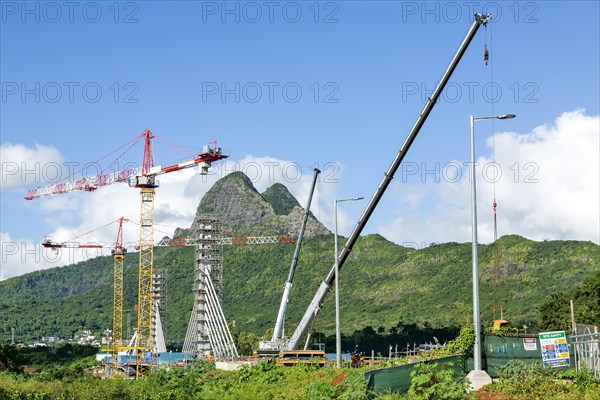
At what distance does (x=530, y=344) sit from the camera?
94.4ft

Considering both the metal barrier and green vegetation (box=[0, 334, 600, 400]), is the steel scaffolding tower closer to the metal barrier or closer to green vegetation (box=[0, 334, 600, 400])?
green vegetation (box=[0, 334, 600, 400])

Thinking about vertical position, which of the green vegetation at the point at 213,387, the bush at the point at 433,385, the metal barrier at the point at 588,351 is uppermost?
the metal barrier at the point at 588,351

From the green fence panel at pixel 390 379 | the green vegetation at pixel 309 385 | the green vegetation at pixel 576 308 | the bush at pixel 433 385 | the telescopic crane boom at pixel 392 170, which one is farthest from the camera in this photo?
the green vegetation at pixel 576 308

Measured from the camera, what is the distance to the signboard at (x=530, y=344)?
28703 mm

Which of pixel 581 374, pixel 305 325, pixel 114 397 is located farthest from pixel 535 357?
pixel 305 325

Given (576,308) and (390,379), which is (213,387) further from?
(576,308)

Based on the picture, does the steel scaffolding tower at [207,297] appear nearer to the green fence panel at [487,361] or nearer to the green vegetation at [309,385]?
the green vegetation at [309,385]

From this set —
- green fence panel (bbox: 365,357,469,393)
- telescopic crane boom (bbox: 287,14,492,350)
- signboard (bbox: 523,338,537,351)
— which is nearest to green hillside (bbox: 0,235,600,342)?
telescopic crane boom (bbox: 287,14,492,350)

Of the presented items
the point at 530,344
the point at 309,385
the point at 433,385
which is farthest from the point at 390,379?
the point at 309,385

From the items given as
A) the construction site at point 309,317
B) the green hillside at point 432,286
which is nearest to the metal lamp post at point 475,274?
the construction site at point 309,317

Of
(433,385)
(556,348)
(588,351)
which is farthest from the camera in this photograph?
(556,348)

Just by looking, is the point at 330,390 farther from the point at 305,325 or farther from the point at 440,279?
the point at 440,279

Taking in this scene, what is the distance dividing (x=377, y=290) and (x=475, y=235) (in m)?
147

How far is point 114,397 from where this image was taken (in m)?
47.1
